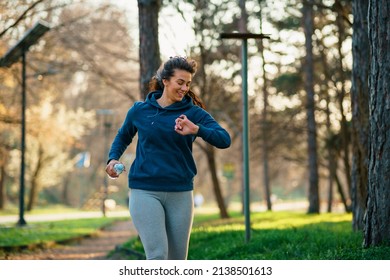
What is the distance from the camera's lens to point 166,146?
4863 mm

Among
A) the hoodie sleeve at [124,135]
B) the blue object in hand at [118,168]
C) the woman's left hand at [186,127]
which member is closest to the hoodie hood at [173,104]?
the hoodie sleeve at [124,135]

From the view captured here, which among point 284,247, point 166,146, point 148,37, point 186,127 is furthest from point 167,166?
point 148,37

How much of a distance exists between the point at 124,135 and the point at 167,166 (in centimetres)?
48

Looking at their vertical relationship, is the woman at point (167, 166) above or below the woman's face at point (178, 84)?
below

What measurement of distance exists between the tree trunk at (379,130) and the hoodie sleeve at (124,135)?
94.7 inches

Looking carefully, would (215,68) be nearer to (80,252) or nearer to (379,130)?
(80,252)

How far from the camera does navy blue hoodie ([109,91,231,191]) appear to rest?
4.83 meters

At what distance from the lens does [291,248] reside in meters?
8.20

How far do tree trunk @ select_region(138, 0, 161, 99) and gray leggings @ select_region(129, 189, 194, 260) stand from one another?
6879 mm

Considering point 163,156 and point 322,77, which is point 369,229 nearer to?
point 163,156

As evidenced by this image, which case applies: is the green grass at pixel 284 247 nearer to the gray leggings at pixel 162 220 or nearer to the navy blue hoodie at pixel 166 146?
the gray leggings at pixel 162 220

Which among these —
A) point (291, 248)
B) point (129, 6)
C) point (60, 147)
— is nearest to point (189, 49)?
point (129, 6)

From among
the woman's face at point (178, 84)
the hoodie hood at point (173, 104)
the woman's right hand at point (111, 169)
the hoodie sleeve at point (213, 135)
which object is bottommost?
the woman's right hand at point (111, 169)

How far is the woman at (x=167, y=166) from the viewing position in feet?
15.8
